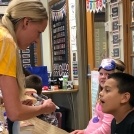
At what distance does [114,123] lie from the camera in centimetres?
185

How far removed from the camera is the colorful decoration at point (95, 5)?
4.19 meters

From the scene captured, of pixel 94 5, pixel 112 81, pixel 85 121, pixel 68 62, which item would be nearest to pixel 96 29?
pixel 94 5

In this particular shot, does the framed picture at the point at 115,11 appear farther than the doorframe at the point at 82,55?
No

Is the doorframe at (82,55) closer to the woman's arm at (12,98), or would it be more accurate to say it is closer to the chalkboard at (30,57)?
the chalkboard at (30,57)

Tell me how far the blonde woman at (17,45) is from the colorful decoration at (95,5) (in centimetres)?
281

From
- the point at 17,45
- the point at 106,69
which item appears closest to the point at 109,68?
the point at 106,69

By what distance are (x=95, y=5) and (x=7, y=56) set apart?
3.24 metres

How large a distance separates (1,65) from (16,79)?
0.09m

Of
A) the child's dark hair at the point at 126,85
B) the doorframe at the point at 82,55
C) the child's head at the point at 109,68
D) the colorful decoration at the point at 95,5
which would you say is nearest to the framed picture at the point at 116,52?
the colorful decoration at the point at 95,5

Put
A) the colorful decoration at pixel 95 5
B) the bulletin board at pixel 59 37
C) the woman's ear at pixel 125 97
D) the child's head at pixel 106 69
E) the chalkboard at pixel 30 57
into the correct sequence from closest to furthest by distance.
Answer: the woman's ear at pixel 125 97 < the child's head at pixel 106 69 < the colorful decoration at pixel 95 5 < the bulletin board at pixel 59 37 < the chalkboard at pixel 30 57

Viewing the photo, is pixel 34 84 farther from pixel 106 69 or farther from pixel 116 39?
pixel 116 39

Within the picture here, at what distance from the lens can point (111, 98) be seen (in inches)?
71.4

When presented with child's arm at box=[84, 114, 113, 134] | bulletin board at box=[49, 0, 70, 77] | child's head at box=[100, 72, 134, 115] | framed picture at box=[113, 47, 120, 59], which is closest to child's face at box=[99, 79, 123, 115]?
child's head at box=[100, 72, 134, 115]

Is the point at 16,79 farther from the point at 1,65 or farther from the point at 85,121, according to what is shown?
the point at 85,121
